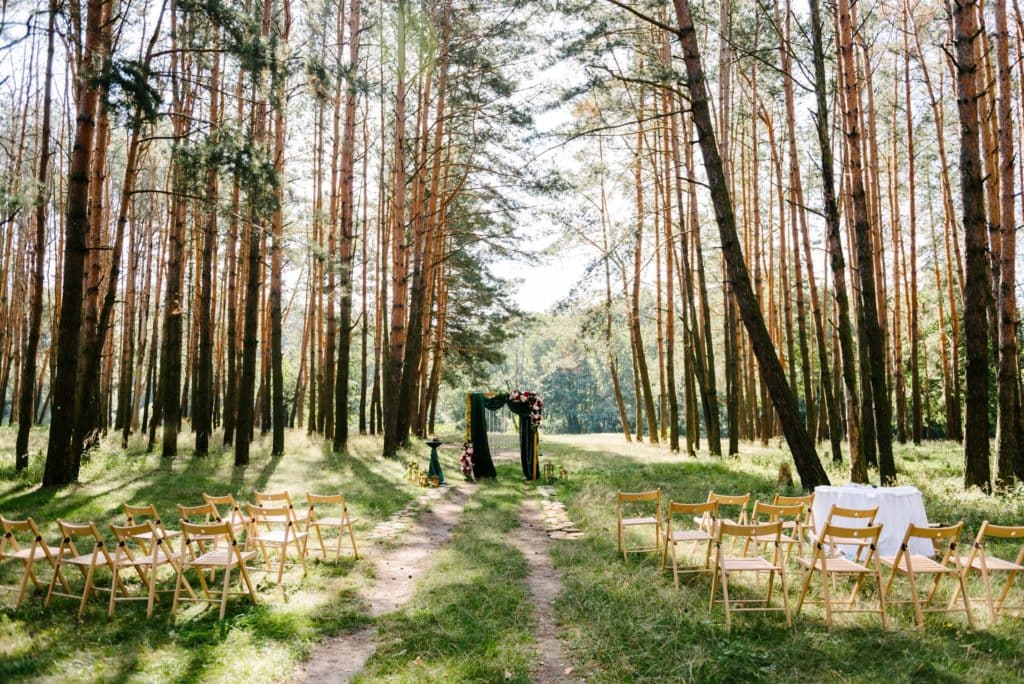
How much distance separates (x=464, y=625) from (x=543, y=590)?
1.25 metres

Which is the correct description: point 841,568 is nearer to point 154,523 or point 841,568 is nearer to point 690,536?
point 690,536

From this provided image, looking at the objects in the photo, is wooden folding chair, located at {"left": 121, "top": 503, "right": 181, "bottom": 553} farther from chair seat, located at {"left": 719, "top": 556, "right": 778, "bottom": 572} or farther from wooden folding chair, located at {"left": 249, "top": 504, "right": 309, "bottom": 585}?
chair seat, located at {"left": 719, "top": 556, "right": 778, "bottom": 572}

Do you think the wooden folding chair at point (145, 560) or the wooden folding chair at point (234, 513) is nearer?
the wooden folding chair at point (145, 560)

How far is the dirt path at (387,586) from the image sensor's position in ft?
14.2

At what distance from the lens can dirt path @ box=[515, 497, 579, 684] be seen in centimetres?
421

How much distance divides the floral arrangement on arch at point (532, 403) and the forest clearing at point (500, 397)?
0.05m

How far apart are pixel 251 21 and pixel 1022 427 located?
540 inches

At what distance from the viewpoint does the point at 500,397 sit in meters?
15.1

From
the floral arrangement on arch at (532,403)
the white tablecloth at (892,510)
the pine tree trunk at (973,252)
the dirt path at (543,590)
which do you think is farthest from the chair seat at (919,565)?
the floral arrangement on arch at (532,403)

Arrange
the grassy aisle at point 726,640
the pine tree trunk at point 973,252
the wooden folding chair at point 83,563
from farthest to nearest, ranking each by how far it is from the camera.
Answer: the pine tree trunk at point 973,252, the wooden folding chair at point 83,563, the grassy aisle at point 726,640

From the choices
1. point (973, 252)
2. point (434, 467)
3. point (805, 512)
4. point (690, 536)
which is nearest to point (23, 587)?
point (690, 536)

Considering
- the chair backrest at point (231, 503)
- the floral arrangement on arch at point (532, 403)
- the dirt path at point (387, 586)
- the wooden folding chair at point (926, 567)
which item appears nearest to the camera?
the dirt path at point (387, 586)

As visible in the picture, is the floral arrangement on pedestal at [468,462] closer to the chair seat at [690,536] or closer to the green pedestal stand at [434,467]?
Answer: the green pedestal stand at [434,467]

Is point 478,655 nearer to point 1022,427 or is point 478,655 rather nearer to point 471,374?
point 1022,427
